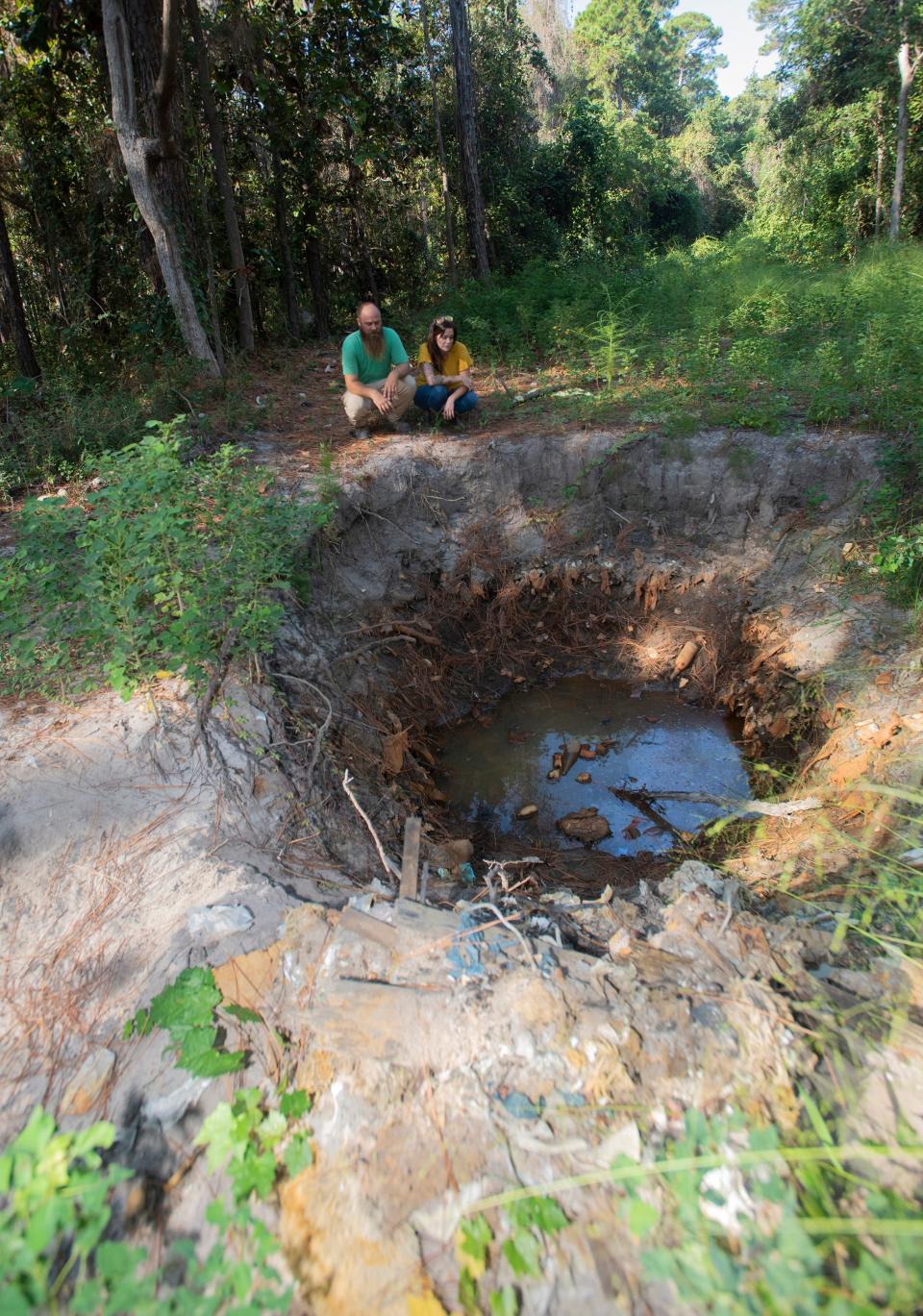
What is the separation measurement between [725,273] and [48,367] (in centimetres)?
786

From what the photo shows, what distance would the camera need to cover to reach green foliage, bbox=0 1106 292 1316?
1.34 m

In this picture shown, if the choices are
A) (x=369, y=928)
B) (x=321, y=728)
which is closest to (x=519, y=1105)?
(x=369, y=928)

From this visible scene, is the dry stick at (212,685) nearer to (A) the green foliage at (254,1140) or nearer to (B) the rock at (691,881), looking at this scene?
(A) the green foliage at (254,1140)

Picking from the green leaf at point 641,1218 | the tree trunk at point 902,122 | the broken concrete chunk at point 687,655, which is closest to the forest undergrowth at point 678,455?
the green leaf at point 641,1218

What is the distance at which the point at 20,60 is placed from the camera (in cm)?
782

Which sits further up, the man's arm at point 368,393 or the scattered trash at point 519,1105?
the man's arm at point 368,393

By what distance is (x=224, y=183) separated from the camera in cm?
765

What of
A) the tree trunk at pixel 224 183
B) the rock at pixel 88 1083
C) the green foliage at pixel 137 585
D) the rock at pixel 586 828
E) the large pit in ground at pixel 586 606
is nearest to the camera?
the rock at pixel 88 1083

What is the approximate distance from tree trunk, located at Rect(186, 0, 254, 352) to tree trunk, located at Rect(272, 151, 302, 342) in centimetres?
72

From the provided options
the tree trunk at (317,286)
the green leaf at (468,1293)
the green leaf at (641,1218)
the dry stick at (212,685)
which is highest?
the tree trunk at (317,286)

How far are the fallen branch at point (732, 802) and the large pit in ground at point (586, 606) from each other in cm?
6

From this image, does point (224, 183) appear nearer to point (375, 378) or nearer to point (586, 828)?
point (375, 378)

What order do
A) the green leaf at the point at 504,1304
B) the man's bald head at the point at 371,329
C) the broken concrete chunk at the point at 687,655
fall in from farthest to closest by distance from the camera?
the man's bald head at the point at 371,329 < the broken concrete chunk at the point at 687,655 < the green leaf at the point at 504,1304

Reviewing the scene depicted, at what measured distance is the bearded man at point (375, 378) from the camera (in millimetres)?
5477
